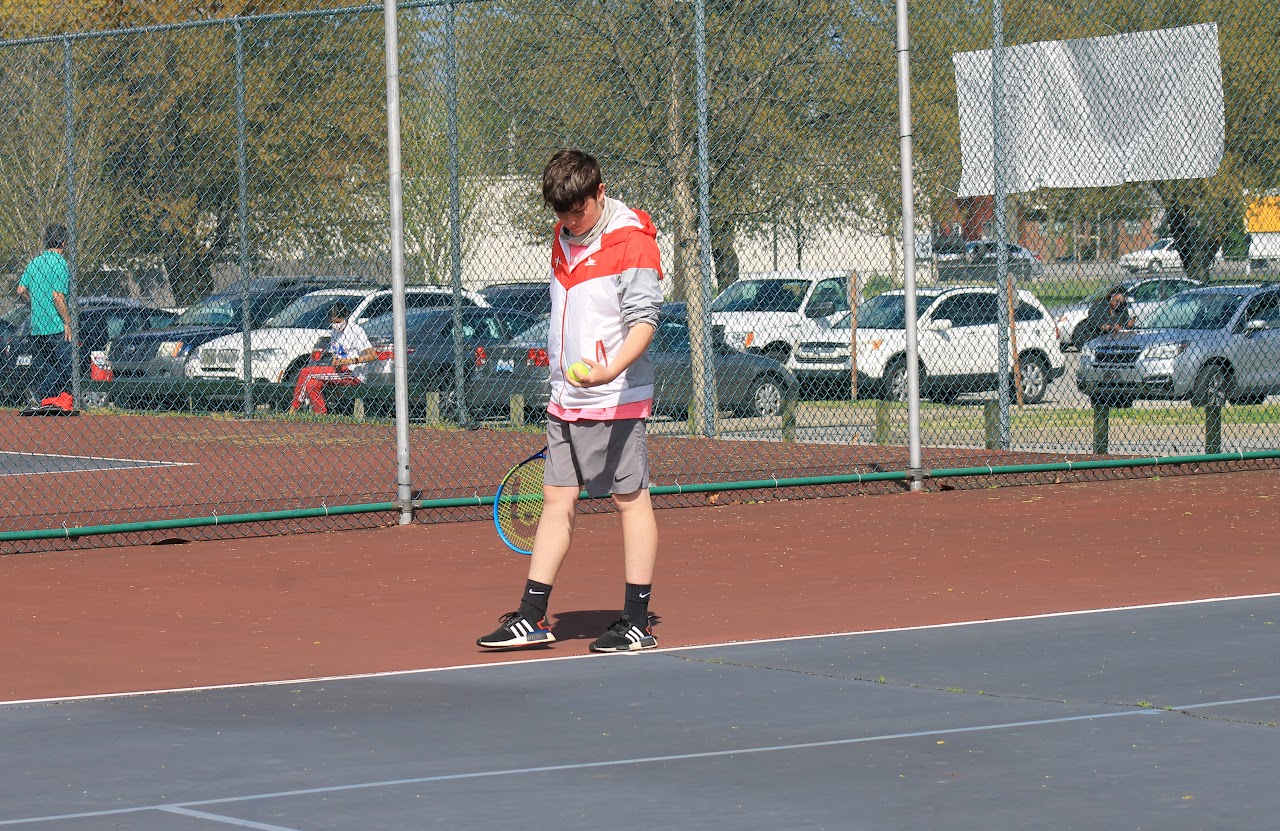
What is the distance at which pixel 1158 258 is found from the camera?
1691 centimetres

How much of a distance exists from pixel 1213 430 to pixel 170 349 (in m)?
9.57

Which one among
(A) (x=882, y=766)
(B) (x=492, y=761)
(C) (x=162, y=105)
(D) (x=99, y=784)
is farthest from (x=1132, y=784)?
(C) (x=162, y=105)

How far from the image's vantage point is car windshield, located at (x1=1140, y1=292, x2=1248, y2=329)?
19469 millimetres

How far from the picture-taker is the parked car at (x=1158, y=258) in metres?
16.7

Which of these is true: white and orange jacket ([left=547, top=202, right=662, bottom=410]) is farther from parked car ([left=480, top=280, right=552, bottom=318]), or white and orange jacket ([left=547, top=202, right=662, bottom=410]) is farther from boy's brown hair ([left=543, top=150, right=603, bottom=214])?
parked car ([left=480, top=280, right=552, bottom=318])

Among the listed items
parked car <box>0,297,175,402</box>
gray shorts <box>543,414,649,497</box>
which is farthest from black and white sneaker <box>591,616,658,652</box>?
parked car <box>0,297,175,402</box>

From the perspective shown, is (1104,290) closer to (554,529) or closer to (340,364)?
(340,364)

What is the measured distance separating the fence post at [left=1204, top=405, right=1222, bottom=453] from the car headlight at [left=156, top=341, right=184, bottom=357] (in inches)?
367

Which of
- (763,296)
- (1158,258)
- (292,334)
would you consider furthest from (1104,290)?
(292,334)

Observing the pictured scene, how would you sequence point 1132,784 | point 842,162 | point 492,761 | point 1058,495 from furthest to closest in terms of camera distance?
point 842,162
point 1058,495
point 492,761
point 1132,784

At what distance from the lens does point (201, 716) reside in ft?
21.7

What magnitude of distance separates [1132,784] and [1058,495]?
7.69 metres

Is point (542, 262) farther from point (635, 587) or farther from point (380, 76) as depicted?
point (635, 587)

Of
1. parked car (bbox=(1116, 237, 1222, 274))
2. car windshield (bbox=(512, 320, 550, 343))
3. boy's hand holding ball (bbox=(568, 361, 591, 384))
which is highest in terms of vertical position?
parked car (bbox=(1116, 237, 1222, 274))
